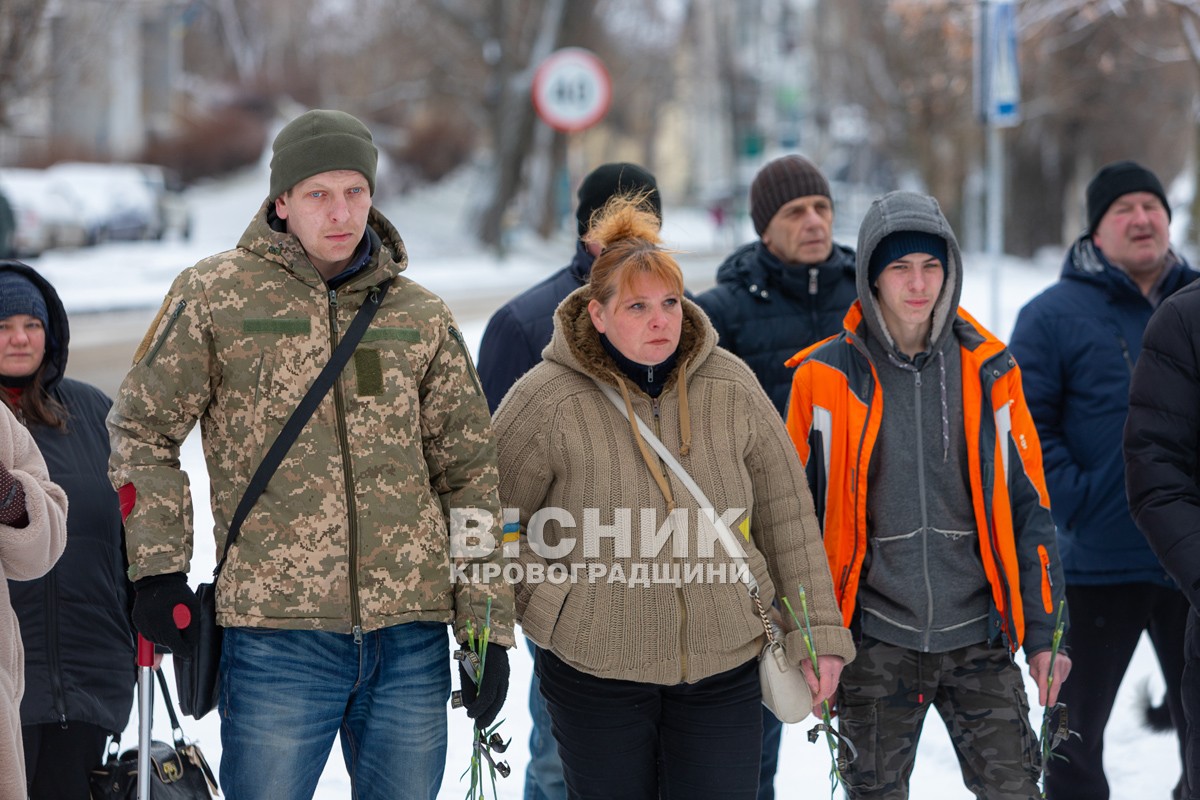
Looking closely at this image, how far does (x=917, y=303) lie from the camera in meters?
3.80

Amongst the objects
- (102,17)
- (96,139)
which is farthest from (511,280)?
(96,139)

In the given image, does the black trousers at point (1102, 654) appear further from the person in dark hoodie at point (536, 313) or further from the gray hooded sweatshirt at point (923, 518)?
the person in dark hoodie at point (536, 313)

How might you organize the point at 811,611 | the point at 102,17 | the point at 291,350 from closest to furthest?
the point at 291,350 < the point at 811,611 < the point at 102,17

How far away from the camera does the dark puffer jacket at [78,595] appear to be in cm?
371

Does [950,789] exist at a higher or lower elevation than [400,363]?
lower

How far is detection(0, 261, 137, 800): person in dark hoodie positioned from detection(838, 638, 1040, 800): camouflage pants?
76.2 inches

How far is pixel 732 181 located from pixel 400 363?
150ft

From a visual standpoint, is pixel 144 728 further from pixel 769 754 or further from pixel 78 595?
pixel 769 754

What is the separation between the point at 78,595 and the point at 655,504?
5.09 feet

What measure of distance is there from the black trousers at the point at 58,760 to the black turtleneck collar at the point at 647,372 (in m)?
1.66

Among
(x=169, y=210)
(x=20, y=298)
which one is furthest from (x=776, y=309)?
(x=169, y=210)

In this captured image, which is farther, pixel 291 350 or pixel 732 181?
pixel 732 181

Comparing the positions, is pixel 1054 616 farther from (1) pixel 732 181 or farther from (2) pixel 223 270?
(1) pixel 732 181

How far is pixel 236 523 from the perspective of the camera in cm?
313
